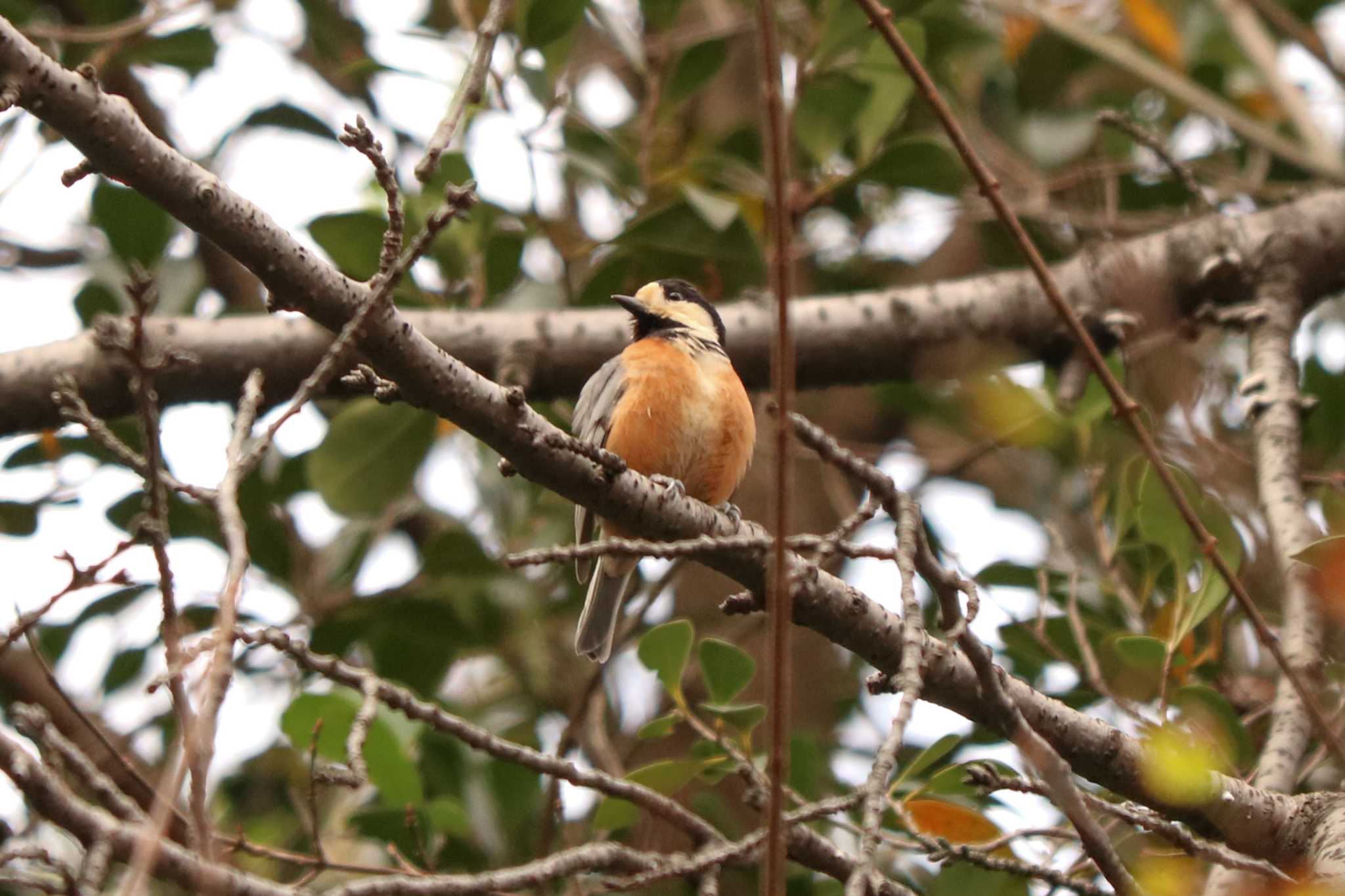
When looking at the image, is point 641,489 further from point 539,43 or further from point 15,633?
point 539,43

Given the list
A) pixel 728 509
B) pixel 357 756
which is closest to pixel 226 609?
pixel 357 756

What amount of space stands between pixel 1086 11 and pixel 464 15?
3166 mm

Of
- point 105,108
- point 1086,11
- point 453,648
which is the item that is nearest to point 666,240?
point 453,648

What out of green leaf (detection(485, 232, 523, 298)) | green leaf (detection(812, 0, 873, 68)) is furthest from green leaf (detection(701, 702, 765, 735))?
green leaf (detection(812, 0, 873, 68))

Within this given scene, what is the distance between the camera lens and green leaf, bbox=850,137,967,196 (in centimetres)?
444

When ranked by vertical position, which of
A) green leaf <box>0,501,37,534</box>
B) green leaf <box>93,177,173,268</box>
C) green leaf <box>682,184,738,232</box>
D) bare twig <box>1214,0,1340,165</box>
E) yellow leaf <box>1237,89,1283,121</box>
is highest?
yellow leaf <box>1237,89,1283,121</box>

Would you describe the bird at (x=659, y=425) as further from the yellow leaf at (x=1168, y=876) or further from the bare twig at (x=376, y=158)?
the bare twig at (x=376, y=158)

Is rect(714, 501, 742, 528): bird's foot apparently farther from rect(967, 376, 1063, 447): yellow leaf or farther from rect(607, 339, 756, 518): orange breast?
rect(967, 376, 1063, 447): yellow leaf

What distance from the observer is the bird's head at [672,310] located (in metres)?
4.36

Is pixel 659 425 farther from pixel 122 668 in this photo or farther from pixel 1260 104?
pixel 1260 104

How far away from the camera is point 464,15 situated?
455cm

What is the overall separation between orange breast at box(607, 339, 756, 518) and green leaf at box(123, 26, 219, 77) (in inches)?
75.3

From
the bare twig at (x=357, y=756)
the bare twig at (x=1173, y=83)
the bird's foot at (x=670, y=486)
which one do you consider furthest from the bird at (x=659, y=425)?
the bare twig at (x=1173, y=83)

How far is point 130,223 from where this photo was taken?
4.39m
